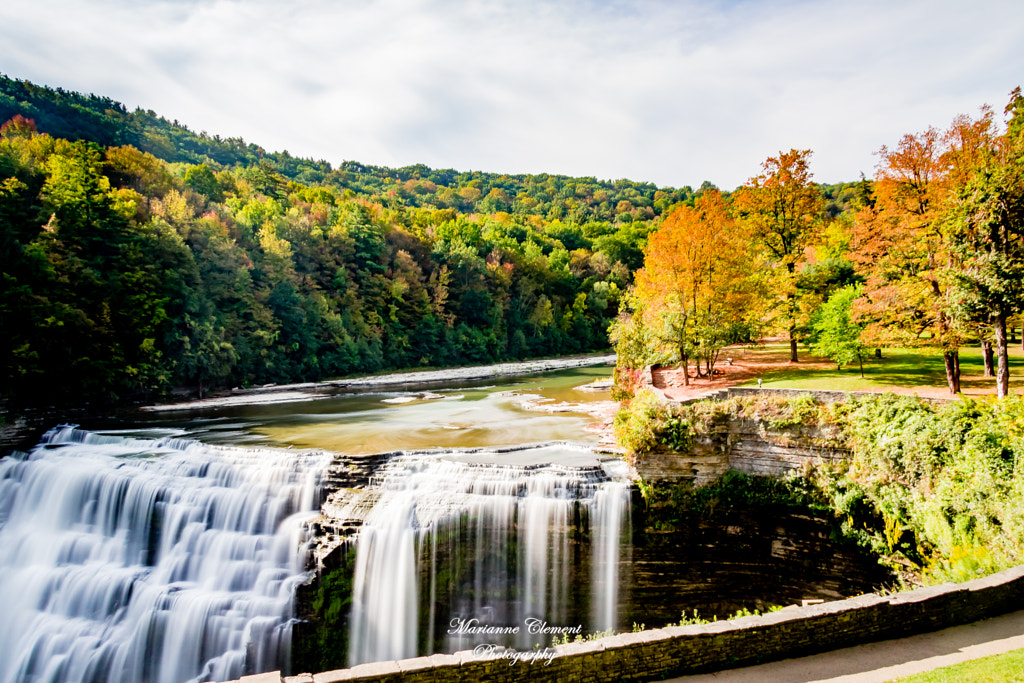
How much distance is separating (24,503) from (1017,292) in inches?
1118

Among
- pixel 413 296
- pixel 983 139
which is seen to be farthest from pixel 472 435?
pixel 413 296

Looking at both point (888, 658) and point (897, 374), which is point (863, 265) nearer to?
point (897, 374)

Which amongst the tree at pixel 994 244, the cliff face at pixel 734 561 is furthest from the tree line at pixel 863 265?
the cliff face at pixel 734 561

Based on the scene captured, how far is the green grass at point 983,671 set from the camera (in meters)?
5.92

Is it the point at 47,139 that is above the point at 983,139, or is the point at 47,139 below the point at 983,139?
above

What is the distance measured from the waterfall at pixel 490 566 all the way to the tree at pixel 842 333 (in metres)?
11.6

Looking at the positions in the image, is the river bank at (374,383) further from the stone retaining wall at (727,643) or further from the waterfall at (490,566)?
the stone retaining wall at (727,643)

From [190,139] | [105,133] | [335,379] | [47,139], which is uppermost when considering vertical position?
[190,139]

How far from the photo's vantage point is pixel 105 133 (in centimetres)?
4991

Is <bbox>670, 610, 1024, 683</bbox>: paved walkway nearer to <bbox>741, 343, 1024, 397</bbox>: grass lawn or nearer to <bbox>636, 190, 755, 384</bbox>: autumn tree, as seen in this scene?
<bbox>741, 343, 1024, 397</bbox>: grass lawn

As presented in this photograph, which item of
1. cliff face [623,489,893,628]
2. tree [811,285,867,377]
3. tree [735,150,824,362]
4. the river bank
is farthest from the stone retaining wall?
the river bank

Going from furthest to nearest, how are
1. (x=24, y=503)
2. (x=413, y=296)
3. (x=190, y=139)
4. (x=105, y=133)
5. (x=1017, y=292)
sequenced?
(x=190, y=139)
(x=413, y=296)
(x=105, y=133)
(x=24, y=503)
(x=1017, y=292)

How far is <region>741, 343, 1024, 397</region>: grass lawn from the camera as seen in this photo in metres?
17.1

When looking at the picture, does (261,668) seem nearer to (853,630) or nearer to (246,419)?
(853,630)
